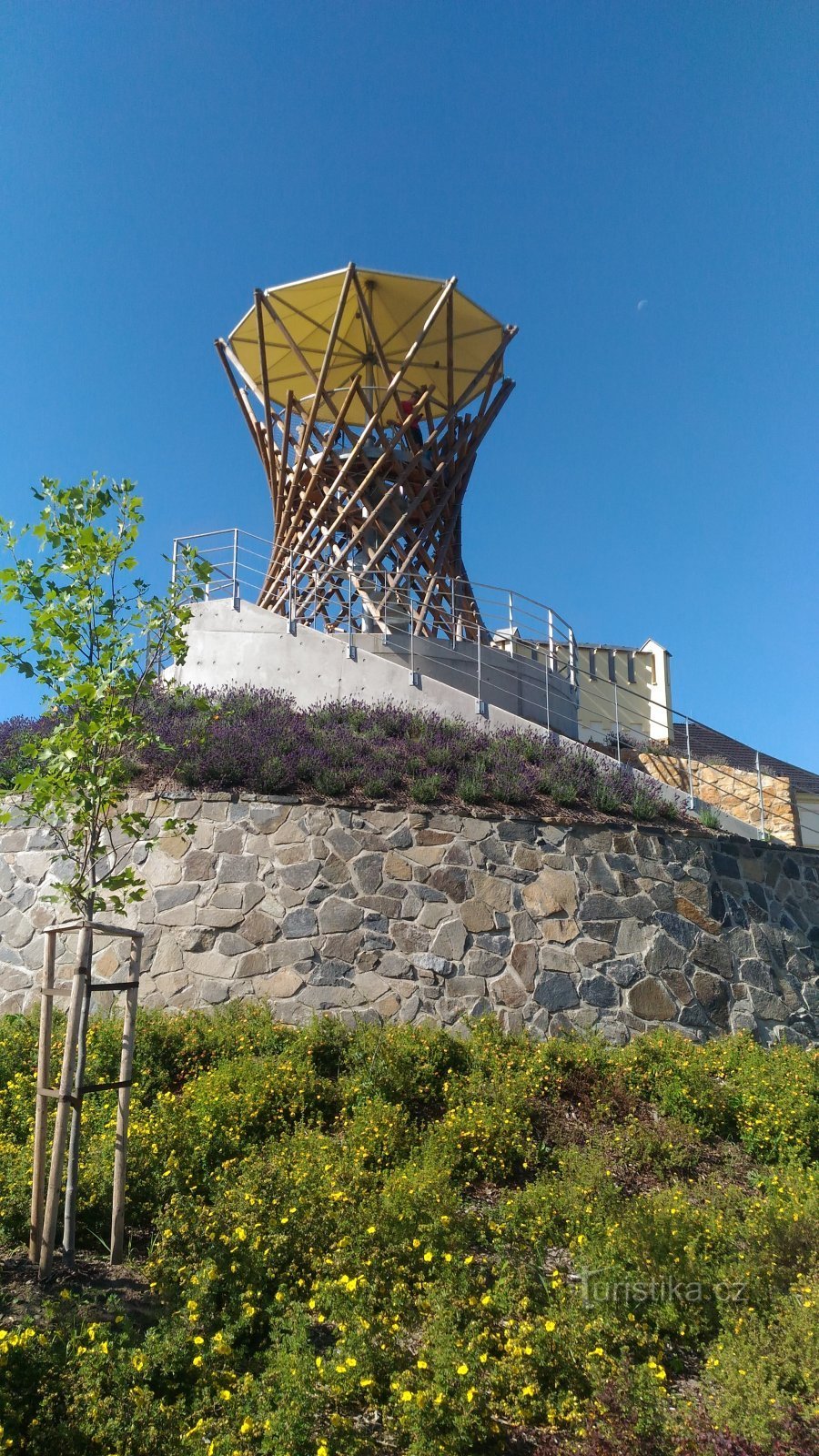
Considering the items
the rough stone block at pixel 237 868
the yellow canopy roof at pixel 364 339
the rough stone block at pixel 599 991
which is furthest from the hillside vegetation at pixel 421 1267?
the yellow canopy roof at pixel 364 339

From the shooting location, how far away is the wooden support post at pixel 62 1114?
183 inches

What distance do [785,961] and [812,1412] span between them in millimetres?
7752

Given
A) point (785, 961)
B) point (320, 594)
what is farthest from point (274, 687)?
point (785, 961)

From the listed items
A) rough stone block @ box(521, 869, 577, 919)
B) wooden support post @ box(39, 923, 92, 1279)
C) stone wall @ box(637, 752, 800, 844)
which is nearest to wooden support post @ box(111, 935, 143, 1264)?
wooden support post @ box(39, 923, 92, 1279)

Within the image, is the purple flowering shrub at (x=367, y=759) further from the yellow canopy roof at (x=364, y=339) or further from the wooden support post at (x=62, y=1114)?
the yellow canopy roof at (x=364, y=339)

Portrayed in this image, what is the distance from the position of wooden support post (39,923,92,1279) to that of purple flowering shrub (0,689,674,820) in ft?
14.3

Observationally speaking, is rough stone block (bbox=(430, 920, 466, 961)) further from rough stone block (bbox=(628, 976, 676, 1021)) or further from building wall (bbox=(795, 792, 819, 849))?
building wall (bbox=(795, 792, 819, 849))

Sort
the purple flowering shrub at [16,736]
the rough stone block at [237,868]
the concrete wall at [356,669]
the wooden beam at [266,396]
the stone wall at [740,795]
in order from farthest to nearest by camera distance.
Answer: the wooden beam at [266,396] < the stone wall at [740,795] < the concrete wall at [356,669] < the purple flowering shrub at [16,736] < the rough stone block at [237,868]

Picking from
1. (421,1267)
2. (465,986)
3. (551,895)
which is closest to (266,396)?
(551,895)

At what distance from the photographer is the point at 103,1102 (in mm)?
6773

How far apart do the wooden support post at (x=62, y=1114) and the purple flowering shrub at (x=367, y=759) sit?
4.36m

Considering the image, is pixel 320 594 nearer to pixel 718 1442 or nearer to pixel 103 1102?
pixel 103 1102

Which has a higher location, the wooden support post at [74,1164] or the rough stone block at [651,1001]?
the rough stone block at [651,1001]

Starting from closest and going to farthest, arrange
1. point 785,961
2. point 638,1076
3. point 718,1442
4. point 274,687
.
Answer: point 718,1442 → point 638,1076 → point 785,961 → point 274,687
